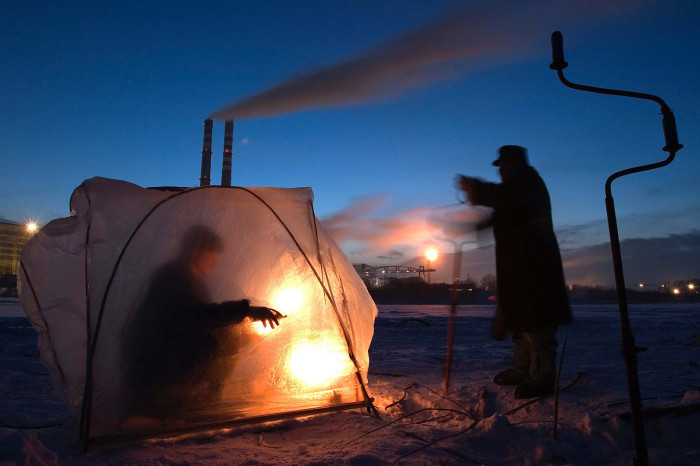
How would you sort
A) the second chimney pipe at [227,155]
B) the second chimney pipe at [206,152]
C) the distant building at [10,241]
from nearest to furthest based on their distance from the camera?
1. the second chimney pipe at [227,155]
2. the second chimney pipe at [206,152]
3. the distant building at [10,241]

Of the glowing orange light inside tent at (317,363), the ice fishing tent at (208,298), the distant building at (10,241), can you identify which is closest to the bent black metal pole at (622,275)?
the ice fishing tent at (208,298)

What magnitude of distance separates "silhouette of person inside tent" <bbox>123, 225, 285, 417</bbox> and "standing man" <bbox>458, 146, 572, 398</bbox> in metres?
1.85

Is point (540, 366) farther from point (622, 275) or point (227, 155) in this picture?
point (227, 155)

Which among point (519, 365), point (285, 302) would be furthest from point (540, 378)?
point (285, 302)

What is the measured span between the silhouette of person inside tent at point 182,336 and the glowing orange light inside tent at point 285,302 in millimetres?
132

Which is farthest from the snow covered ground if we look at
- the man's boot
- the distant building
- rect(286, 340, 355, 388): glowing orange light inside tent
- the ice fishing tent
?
the distant building

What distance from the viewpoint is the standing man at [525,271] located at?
3014 mm

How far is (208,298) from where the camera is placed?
10.3 ft

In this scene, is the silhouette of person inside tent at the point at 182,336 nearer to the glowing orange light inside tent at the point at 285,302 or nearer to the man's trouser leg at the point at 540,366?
the glowing orange light inside tent at the point at 285,302

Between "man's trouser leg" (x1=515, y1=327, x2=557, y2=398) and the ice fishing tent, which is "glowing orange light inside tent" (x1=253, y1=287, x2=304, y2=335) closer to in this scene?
the ice fishing tent

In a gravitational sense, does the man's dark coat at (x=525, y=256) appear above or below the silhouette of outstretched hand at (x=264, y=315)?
above

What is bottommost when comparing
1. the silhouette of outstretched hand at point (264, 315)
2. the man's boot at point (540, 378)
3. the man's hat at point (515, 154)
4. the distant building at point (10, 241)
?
the man's boot at point (540, 378)

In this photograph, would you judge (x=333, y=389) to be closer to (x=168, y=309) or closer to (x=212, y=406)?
(x=212, y=406)

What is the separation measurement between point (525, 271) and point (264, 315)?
2022 millimetres
